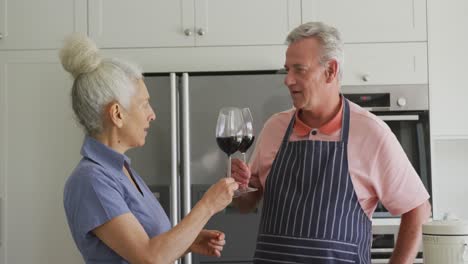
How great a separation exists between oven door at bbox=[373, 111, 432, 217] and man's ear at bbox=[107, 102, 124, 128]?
68.2 inches

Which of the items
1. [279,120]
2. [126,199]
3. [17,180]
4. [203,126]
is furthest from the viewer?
[17,180]

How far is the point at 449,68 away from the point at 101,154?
219 cm

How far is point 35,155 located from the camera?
10.1 feet

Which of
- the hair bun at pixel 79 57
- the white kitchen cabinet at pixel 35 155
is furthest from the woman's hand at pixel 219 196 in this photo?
the white kitchen cabinet at pixel 35 155

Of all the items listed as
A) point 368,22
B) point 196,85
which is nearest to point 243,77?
point 196,85

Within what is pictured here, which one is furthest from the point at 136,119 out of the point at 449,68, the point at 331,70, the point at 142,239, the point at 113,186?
the point at 449,68

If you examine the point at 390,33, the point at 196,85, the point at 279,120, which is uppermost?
the point at 390,33

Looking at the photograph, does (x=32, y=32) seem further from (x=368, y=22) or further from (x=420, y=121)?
(x=420, y=121)

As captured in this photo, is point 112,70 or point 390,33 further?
point 390,33

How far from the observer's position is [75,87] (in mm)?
1491

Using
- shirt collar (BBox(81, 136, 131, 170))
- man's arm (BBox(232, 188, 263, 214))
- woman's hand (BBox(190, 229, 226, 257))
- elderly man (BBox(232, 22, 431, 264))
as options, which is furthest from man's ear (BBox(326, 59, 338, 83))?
shirt collar (BBox(81, 136, 131, 170))

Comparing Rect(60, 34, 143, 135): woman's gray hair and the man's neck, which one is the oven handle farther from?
Rect(60, 34, 143, 135): woman's gray hair

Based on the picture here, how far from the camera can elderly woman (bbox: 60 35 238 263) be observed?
4.55ft

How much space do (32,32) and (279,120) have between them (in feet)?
5.44
